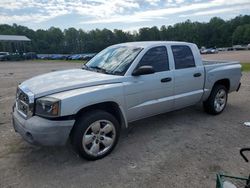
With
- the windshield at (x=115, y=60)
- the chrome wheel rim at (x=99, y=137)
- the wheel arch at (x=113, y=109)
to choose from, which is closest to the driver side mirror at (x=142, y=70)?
the windshield at (x=115, y=60)

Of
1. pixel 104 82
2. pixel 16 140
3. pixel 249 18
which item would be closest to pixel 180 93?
pixel 104 82

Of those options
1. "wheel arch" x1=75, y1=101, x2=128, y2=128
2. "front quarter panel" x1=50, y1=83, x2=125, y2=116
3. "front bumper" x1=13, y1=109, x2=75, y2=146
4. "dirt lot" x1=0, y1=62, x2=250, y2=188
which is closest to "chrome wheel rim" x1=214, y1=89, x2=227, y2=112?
"dirt lot" x1=0, y1=62, x2=250, y2=188

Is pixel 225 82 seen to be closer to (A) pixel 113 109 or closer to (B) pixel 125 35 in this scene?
(A) pixel 113 109

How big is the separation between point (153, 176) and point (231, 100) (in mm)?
5210

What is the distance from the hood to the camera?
398 centimetres

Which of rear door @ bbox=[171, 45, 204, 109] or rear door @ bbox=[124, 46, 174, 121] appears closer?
rear door @ bbox=[124, 46, 174, 121]

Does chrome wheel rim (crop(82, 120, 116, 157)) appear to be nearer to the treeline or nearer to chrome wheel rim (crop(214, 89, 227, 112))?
chrome wheel rim (crop(214, 89, 227, 112))

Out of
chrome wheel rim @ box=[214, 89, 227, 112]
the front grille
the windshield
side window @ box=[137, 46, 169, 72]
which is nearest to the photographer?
the front grille

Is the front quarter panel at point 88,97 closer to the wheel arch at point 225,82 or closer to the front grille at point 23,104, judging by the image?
the front grille at point 23,104

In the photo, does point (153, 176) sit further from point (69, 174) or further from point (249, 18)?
point (249, 18)

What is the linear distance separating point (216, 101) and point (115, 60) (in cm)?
289

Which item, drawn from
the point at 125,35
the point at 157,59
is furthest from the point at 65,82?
the point at 125,35

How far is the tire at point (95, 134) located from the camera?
12.9 feet

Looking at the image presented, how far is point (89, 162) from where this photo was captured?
4121 millimetres
